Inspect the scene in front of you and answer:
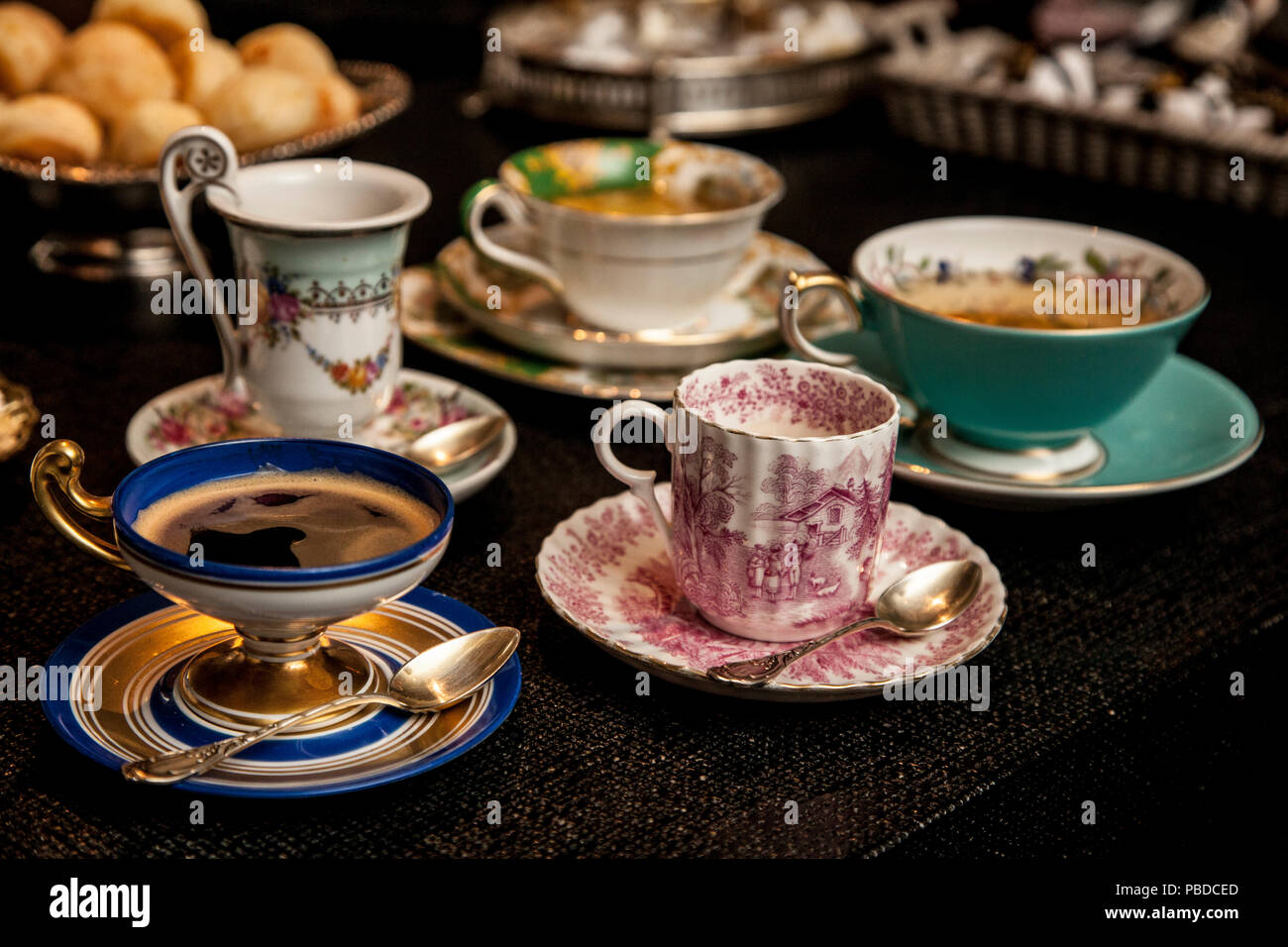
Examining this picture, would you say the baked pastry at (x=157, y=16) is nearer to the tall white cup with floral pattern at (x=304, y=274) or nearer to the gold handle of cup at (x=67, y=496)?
the tall white cup with floral pattern at (x=304, y=274)

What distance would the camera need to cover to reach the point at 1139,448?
2.95ft

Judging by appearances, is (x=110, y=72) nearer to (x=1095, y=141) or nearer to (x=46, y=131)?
(x=46, y=131)

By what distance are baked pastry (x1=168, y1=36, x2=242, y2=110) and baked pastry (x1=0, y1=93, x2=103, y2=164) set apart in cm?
10

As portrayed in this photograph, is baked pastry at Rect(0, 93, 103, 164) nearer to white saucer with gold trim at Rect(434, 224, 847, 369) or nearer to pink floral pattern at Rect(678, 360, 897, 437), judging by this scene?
white saucer with gold trim at Rect(434, 224, 847, 369)

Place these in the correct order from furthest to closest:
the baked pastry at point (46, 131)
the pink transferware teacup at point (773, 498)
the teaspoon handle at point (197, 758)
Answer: the baked pastry at point (46, 131), the pink transferware teacup at point (773, 498), the teaspoon handle at point (197, 758)

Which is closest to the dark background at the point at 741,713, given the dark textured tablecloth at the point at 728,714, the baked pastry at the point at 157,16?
the dark textured tablecloth at the point at 728,714

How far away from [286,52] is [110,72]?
0.19m

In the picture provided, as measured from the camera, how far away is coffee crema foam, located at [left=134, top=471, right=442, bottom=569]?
0.56 m

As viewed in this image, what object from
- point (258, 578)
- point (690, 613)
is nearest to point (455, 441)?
point (690, 613)

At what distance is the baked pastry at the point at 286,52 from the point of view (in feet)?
4.17

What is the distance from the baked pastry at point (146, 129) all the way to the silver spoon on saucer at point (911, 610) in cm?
73
